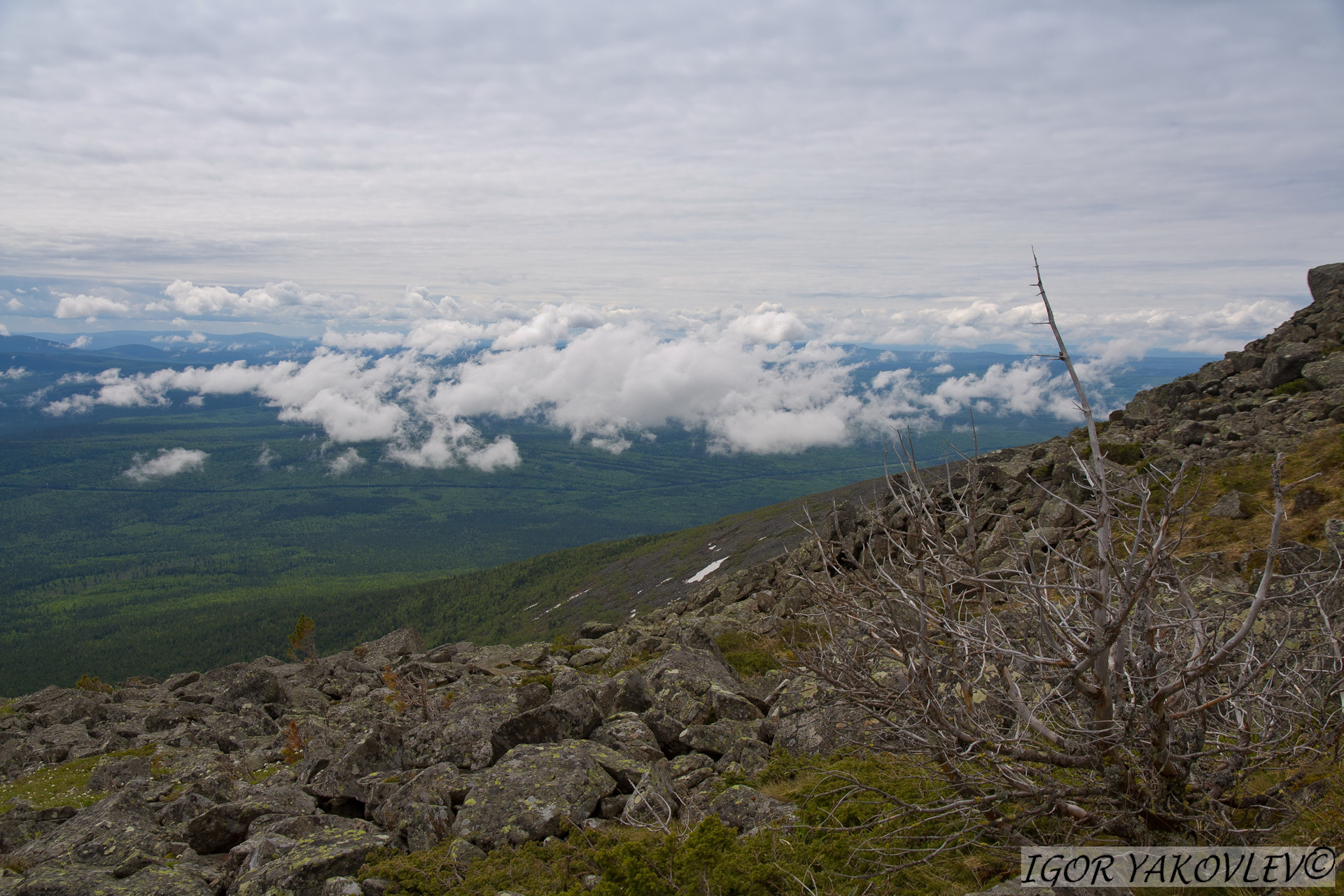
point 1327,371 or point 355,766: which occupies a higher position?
point 1327,371

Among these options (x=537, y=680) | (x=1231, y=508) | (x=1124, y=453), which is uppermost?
(x=1124, y=453)

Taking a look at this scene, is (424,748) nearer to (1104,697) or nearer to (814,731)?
(814,731)

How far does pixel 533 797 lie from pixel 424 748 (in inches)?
174

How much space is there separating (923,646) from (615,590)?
454 ft

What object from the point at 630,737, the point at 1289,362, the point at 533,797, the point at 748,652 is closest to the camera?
the point at 533,797

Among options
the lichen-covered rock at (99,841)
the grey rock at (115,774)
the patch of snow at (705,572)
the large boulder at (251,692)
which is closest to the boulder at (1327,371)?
the lichen-covered rock at (99,841)

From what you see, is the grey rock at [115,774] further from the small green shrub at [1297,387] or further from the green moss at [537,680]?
the small green shrub at [1297,387]

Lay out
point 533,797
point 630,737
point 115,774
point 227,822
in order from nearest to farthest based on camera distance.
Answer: point 533,797
point 227,822
point 630,737
point 115,774

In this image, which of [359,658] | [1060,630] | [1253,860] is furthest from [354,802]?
[359,658]

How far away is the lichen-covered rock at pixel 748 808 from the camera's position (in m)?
9.37

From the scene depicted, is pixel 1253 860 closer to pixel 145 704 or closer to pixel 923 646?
pixel 923 646

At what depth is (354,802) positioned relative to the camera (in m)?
12.2

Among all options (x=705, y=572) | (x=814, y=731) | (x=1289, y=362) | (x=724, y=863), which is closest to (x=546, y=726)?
(x=814, y=731)

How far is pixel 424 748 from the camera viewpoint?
1357 centimetres
